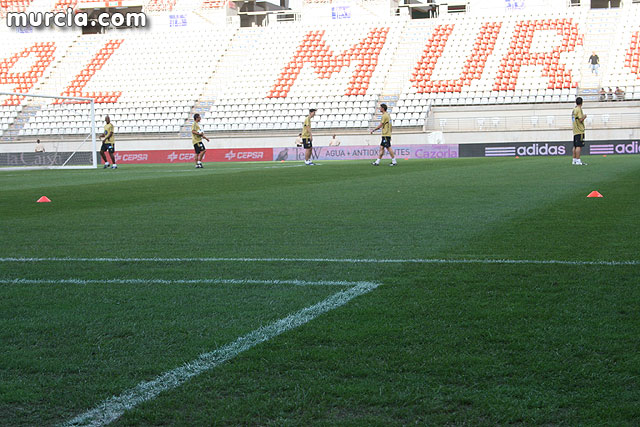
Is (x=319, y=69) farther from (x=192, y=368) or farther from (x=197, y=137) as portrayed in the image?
(x=192, y=368)

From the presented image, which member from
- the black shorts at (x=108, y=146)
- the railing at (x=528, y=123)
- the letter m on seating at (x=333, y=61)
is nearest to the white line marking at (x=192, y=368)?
the black shorts at (x=108, y=146)

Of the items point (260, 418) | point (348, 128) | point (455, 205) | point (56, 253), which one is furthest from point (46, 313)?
point (348, 128)

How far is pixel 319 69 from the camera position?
39.6m

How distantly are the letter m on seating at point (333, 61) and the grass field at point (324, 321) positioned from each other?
30.8 m

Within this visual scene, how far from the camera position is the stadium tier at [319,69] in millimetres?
35719

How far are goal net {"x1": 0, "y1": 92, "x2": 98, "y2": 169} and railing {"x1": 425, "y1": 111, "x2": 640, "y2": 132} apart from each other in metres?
14.8

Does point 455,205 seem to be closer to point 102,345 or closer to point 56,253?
point 56,253

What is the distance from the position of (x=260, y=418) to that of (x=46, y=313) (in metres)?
1.93

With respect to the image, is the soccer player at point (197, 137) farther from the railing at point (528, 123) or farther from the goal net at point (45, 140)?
the railing at point (528, 123)

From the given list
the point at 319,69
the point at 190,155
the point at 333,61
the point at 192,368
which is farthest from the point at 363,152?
the point at 192,368

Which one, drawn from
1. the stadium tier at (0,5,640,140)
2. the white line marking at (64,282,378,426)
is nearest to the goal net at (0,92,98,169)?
the stadium tier at (0,5,640,140)

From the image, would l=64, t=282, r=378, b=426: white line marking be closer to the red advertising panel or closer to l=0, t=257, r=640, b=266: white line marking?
l=0, t=257, r=640, b=266: white line marking

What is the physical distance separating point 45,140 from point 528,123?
19278mm

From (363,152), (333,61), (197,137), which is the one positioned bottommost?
(363,152)
